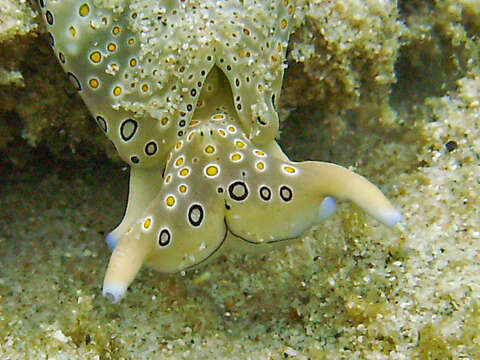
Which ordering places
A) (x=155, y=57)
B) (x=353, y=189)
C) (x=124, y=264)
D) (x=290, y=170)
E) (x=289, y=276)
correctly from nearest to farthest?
1. (x=124, y=264)
2. (x=353, y=189)
3. (x=155, y=57)
4. (x=290, y=170)
5. (x=289, y=276)

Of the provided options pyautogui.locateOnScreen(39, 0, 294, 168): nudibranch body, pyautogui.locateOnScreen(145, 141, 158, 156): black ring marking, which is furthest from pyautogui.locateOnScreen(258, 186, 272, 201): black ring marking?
pyautogui.locateOnScreen(145, 141, 158, 156): black ring marking

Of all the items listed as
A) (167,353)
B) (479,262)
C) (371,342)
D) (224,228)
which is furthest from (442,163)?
(167,353)

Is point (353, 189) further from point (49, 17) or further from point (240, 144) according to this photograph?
point (49, 17)

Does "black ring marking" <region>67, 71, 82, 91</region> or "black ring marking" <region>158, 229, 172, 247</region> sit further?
"black ring marking" <region>67, 71, 82, 91</region>

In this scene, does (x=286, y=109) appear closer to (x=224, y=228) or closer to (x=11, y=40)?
(x=224, y=228)

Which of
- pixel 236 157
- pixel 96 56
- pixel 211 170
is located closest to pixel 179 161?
pixel 211 170

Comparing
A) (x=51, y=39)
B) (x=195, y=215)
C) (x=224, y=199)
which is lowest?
(x=195, y=215)

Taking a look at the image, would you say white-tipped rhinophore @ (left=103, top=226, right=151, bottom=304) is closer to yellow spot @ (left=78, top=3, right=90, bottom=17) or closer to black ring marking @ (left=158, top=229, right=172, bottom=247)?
black ring marking @ (left=158, top=229, right=172, bottom=247)
